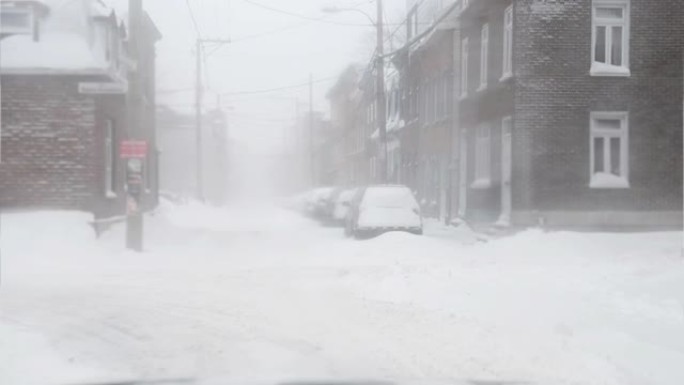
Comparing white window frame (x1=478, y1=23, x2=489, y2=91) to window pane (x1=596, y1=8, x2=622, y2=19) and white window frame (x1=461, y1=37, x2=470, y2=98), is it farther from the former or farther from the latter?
window pane (x1=596, y1=8, x2=622, y2=19)

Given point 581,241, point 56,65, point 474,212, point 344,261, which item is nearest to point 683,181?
point 581,241

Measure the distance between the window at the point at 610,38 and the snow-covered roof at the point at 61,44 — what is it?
8.58 metres

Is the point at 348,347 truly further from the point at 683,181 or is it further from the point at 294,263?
the point at 683,181

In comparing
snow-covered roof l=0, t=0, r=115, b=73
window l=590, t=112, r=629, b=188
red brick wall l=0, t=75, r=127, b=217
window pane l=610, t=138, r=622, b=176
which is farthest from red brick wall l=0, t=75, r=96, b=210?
window pane l=610, t=138, r=622, b=176

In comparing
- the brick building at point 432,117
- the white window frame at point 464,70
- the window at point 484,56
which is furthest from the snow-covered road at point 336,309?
the white window frame at point 464,70

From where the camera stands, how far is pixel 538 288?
971cm

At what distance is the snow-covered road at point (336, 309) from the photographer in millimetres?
6527

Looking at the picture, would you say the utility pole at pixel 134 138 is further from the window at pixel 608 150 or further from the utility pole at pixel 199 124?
the window at pixel 608 150

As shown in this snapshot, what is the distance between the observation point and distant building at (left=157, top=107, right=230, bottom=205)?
15.4 meters

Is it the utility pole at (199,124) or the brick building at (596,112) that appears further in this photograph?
the brick building at (596,112)

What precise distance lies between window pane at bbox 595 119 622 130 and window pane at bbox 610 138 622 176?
22 cm

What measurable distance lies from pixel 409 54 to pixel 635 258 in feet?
20.0

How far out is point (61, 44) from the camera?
13656 millimetres

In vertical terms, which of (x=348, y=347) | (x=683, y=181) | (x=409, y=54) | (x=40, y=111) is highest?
(x=409, y=54)
